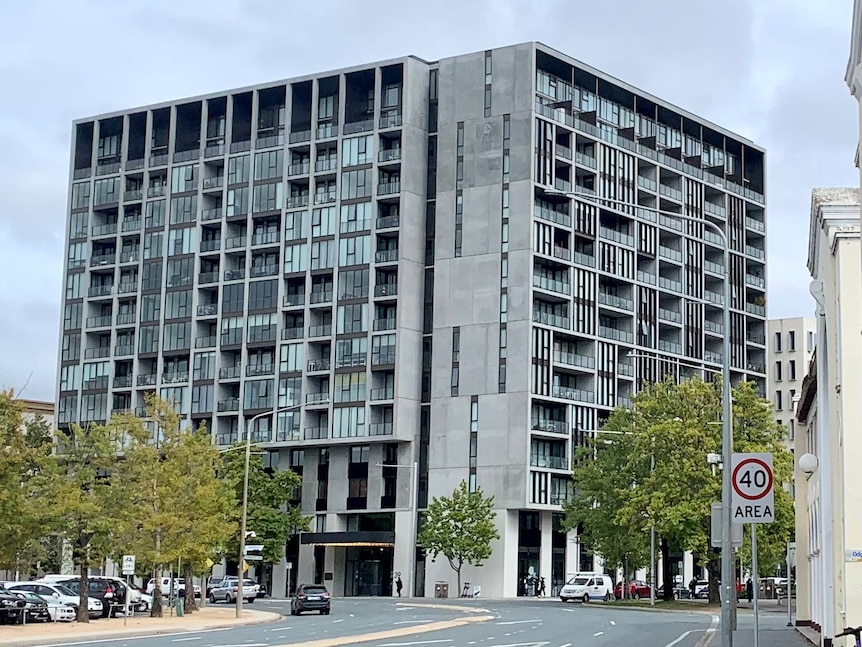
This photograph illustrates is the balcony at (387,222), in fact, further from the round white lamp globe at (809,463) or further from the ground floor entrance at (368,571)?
the round white lamp globe at (809,463)

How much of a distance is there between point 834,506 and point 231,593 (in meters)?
63.8

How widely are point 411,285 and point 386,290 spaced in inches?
78.8

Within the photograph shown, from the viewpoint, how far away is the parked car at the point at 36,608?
5447 centimetres

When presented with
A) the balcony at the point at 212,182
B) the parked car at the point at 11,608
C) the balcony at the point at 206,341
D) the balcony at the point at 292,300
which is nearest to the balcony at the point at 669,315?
the balcony at the point at 292,300

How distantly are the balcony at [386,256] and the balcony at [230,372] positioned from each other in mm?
15133

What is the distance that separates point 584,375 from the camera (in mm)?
112125

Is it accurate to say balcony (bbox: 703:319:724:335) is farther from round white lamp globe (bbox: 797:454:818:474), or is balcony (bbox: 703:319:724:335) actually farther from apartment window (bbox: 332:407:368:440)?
round white lamp globe (bbox: 797:454:818:474)

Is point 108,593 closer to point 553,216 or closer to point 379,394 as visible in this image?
point 379,394

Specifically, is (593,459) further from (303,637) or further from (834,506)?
(834,506)

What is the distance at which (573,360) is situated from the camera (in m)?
110

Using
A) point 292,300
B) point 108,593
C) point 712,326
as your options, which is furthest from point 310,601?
point 712,326

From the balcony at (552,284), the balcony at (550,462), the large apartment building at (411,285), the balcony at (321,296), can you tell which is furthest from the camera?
the balcony at (321,296)

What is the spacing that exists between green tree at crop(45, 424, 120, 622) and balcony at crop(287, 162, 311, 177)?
5388 cm

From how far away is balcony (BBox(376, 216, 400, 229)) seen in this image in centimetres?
11156
